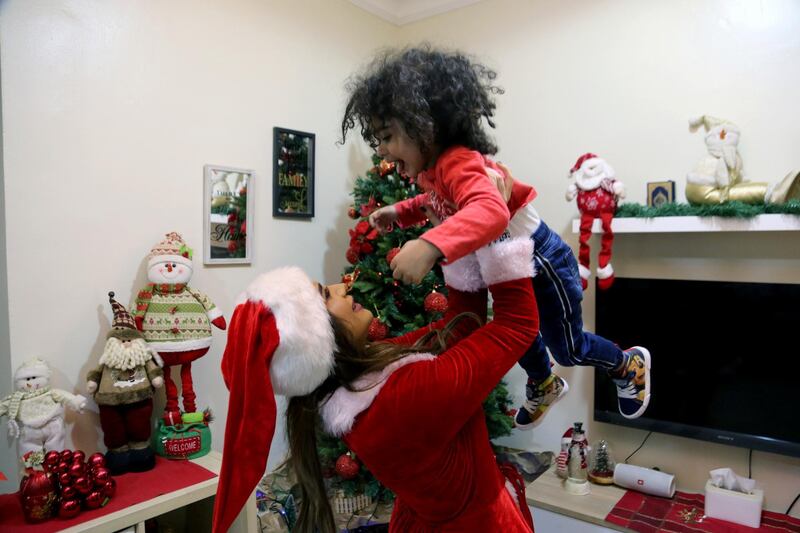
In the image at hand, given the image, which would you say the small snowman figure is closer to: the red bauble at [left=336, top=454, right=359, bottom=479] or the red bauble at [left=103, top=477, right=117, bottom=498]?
the red bauble at [left=103, top=477, right=117, bottom=498]

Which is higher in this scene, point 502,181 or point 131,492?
point 502,181

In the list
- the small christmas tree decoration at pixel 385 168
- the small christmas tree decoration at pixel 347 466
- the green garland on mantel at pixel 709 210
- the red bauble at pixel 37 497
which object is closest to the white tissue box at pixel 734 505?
the green garland on mantel at pixel 709 210

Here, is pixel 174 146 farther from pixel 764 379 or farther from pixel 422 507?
pixel 764 379

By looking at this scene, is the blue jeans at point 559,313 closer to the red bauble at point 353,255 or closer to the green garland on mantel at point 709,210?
the green garland on mantel at point 709,210

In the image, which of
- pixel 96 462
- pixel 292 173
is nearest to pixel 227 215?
pixel 292 173

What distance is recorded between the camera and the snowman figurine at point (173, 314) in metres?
2.17

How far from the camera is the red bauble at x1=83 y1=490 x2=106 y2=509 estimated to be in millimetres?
1782

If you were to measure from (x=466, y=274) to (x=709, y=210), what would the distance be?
A: 5.14 ft

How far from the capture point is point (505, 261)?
1.06m

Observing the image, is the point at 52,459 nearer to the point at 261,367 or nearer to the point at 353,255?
the point at 261,367

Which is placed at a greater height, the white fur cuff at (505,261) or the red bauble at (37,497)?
the white fur cuff at (505,261)

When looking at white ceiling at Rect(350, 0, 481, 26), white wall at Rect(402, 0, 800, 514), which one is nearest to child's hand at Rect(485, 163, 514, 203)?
white wall at Rect(402, 0, 800, 514)

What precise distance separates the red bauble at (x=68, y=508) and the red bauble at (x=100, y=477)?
0.26ft

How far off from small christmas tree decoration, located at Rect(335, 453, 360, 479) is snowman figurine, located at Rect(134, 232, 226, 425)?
68 cm
